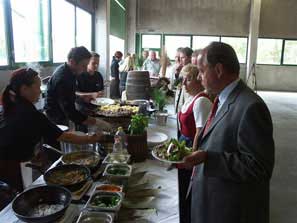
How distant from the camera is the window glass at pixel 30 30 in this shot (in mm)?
3254

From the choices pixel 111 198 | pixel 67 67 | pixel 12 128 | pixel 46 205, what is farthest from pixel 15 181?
pixel 67 67

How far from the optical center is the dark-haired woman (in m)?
1.60

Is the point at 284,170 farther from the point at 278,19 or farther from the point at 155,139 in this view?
the point at 278,19

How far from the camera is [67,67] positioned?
7.79 feet

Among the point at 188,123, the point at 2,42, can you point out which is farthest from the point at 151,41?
the point at 188,123

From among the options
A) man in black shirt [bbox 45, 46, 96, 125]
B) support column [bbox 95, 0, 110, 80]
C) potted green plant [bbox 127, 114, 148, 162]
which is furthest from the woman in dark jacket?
potted green plant [bbox 127, 114, 148, 162]

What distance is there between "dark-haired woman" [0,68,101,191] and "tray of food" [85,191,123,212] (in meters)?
0.62

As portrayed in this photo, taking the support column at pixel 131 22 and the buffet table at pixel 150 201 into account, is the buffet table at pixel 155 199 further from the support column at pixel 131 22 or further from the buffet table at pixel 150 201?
the support column at pixel 131 22

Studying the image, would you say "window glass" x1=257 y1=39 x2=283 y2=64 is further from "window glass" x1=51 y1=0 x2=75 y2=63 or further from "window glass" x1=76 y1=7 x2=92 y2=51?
"window glass" x1=51 y1=0 x2=75 y2=63

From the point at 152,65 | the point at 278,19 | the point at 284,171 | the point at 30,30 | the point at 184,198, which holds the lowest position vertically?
the point at 284,171

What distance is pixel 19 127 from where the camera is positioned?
1595 millimetres

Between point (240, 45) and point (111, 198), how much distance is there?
37.4 feet

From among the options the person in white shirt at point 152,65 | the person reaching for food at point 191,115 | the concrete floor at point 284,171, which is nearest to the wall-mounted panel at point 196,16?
the concrete floor at point 284,171

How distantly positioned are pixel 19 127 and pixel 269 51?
11806 millimetres
